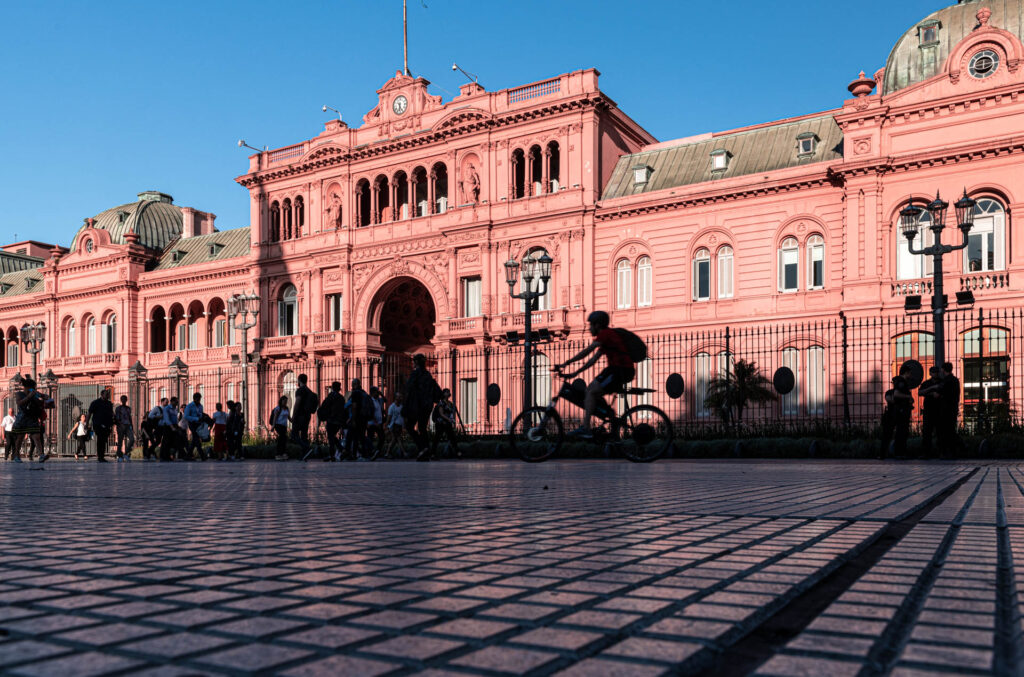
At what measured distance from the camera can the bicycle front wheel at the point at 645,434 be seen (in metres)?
10.2

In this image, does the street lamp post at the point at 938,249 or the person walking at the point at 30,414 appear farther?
the person walking at the point at 30,414

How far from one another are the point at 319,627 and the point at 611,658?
564 millimetres

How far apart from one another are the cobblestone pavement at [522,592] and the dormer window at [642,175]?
103 ft

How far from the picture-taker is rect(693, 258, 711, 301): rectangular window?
105 ft

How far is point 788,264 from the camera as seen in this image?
3038 centimetres

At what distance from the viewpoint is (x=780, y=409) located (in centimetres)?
2792

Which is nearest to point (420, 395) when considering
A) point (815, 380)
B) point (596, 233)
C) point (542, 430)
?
point (542, 430)

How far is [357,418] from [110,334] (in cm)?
3695

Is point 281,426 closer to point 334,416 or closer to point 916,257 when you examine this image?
point 334,416

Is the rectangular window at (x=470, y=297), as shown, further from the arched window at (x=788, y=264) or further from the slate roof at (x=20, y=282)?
the slate roof at (x=20, y=282)

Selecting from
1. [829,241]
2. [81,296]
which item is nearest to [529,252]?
[829,241]

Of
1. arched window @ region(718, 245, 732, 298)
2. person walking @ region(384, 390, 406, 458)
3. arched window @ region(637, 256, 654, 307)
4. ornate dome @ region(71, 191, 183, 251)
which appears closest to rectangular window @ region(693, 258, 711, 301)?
arched window @ region(718, 245, 732, 298)

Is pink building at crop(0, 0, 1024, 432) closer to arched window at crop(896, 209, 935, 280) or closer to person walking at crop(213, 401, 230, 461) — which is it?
arched window at crop(896, 209, 935, 280)

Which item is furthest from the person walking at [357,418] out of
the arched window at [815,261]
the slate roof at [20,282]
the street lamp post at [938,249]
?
the slate roof at [20,282]
